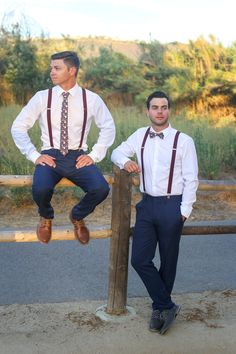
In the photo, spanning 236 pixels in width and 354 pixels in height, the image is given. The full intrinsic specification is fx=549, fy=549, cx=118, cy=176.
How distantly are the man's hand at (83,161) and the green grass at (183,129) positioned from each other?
3.79 m

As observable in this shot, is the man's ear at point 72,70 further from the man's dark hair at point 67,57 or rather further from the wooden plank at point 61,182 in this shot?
the wooden plank at point 61,182

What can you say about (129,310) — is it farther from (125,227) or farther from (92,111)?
(92,111)

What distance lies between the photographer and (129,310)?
13.6 ft

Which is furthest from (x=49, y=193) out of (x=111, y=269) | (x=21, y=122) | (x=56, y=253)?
(x=56, y=253)

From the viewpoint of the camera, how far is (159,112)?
12.0 feet

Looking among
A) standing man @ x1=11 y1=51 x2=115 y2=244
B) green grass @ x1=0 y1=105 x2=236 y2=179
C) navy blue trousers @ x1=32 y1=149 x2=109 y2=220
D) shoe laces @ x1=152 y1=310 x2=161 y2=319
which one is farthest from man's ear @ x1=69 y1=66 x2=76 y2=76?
green grass @ x1=0 y1=105 x2=236 y2=179

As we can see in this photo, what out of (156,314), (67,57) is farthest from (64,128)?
(156,314)

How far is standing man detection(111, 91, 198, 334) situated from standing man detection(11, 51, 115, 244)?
274mm

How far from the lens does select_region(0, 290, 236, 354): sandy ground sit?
360cm

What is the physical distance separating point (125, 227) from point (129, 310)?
671mm

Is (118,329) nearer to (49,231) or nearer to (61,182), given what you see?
(49,231)

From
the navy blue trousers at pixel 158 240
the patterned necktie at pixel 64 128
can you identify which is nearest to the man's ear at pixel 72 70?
the patterned necktie at pixel 64 128

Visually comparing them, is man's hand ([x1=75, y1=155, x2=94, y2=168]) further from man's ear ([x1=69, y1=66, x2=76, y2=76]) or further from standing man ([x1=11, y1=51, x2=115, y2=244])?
man's ear ([x1=69, y1=66, x2=76, y2=76])

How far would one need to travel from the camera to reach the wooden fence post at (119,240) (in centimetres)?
384
